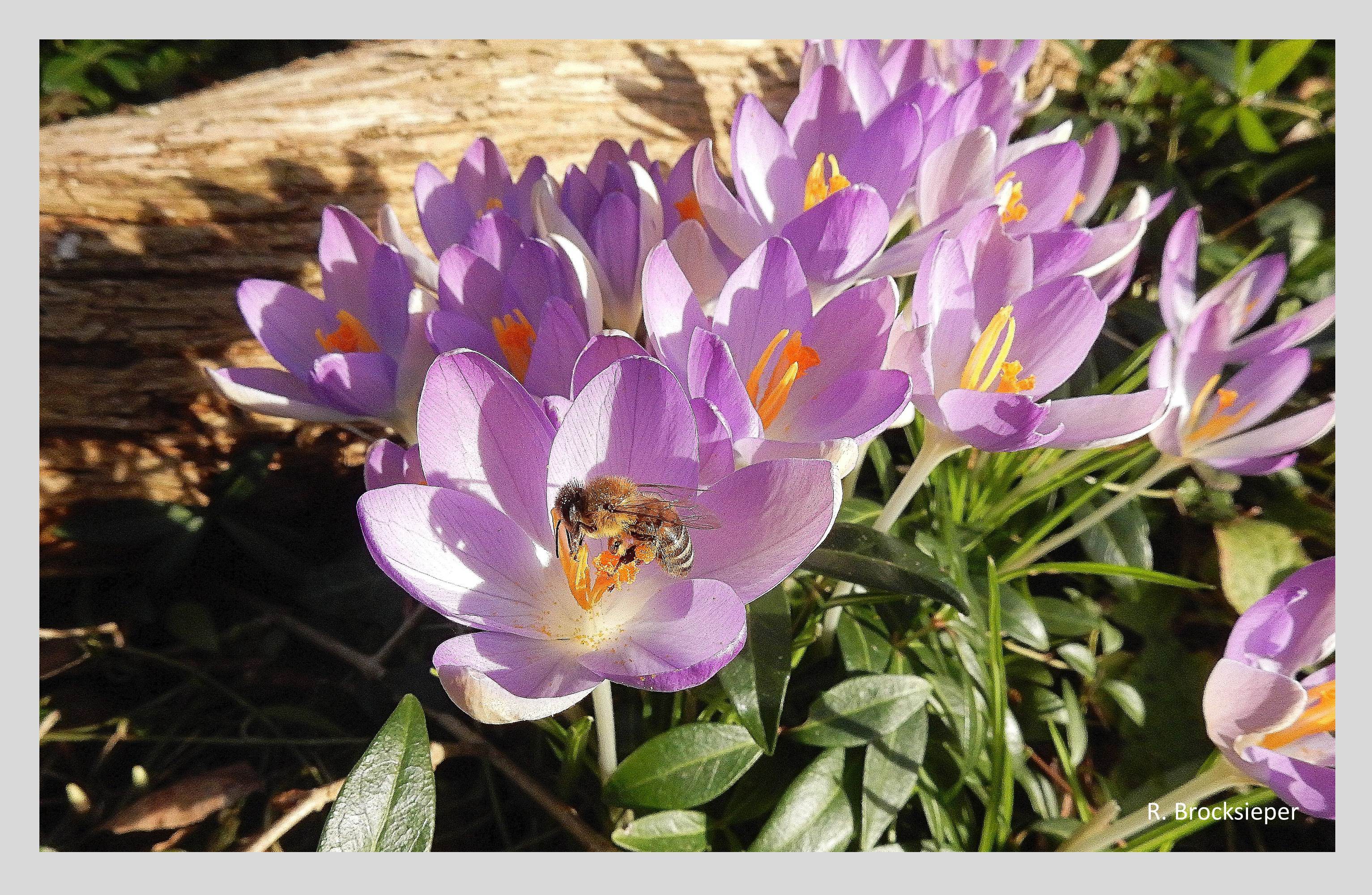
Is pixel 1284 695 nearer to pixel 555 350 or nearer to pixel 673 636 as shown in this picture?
pixel 673 636

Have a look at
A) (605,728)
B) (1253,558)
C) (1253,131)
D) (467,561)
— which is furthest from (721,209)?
(1253,131)

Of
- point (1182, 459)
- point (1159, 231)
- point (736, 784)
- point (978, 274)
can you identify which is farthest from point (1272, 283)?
point (736, 784)

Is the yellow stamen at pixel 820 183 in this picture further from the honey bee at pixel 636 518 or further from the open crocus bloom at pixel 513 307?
the honey bee at pixel 636 518

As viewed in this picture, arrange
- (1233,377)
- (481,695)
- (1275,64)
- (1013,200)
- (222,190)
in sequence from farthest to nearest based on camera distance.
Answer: (1275,64) < (222,190) < (1233,377) < (1013,200) < (481,695)

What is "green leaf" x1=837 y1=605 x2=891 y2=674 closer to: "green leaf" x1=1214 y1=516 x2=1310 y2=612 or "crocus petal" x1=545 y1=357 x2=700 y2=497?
"crocus petal" x1=545 y1=357 x2=700 y2=497

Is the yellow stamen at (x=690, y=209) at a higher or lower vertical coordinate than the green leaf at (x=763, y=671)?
higher

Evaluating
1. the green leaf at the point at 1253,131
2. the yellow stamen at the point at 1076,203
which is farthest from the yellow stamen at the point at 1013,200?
the green leaf at the point at 1253,131
